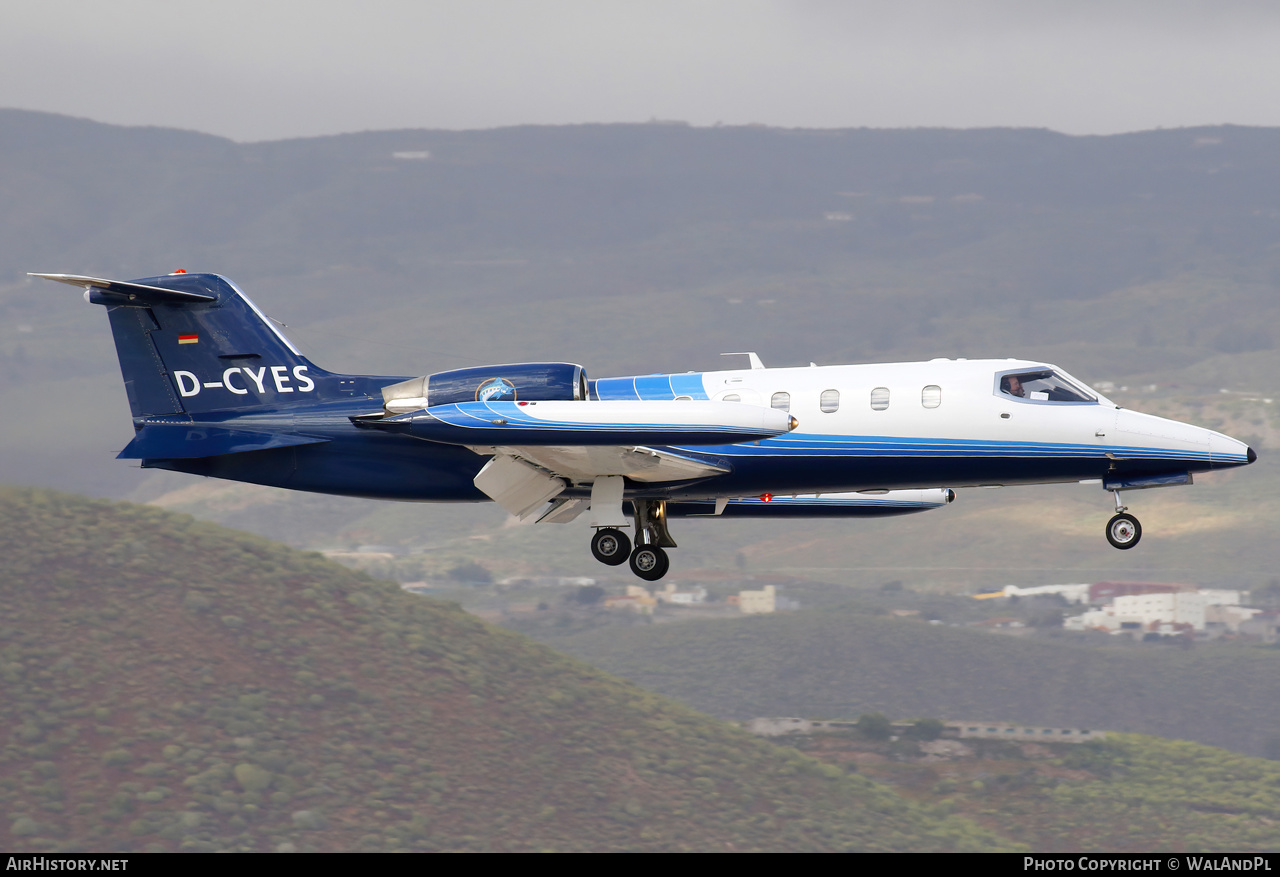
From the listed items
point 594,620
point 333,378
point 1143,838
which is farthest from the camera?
point 594,620

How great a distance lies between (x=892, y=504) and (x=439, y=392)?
10375mm

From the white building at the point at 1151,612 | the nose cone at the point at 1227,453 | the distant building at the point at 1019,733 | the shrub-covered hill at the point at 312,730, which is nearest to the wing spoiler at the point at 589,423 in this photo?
the nose cone at the point at 1227,453

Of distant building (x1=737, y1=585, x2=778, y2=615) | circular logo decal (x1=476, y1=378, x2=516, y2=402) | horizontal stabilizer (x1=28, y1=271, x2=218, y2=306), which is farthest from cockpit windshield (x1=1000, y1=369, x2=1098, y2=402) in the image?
distant building (x1=737, y1=585, x2=778, y2=615)

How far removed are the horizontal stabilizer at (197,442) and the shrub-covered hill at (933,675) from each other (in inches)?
5216

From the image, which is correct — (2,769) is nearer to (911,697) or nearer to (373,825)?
(373,825)

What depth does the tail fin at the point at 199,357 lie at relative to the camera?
30797 millimetres

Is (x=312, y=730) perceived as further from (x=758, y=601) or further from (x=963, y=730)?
(x=758, y=601)

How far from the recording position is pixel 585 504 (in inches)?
1225

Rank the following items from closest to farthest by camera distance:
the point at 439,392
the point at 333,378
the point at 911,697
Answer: the point at 439,392, the point at 333,378, the point at 911,697

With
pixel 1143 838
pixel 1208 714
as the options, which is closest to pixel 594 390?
pixel 1143 838

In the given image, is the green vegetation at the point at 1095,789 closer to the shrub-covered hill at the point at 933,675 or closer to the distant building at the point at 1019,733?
the distant building at the point at 1019,733

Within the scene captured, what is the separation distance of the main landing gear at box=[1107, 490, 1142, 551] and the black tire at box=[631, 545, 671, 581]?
26.6 feet

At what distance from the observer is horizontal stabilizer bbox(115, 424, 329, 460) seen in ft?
98.2

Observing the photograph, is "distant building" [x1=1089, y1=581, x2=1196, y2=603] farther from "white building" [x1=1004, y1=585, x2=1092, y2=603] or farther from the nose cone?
the nose cone
